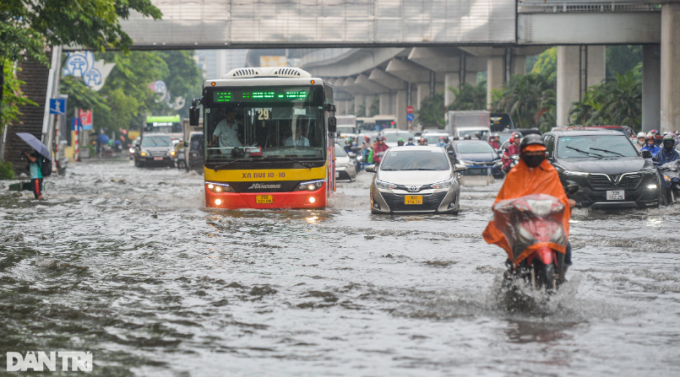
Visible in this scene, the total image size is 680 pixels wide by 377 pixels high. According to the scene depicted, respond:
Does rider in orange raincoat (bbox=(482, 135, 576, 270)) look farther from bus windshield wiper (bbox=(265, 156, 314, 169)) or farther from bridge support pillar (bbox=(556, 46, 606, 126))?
bridge support pillar (bbox=(556, 46, 606, 126))

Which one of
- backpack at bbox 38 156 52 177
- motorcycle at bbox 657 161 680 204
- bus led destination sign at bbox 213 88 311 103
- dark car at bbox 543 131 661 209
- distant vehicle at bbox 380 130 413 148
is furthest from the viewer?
distant vehicle at bbox 380 130 413 148

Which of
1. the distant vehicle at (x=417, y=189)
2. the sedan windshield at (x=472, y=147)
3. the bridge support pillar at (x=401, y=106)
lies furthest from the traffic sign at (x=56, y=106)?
the bridge support pillar at (x=401, y=106)

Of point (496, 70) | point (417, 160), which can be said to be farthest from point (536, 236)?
point (496, 70)

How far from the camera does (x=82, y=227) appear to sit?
16.0 meters

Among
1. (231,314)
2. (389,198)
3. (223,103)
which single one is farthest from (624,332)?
(223,103)

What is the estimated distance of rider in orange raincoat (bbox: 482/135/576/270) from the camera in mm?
7828

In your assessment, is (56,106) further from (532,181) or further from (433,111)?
(433,111)

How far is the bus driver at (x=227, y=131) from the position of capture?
56.2 ft

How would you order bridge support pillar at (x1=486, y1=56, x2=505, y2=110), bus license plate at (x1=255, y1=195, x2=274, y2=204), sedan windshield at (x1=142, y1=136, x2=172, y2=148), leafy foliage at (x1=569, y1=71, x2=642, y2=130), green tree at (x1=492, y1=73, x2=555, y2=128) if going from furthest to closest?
Result: bridge support pillar at (x1=486, y1=56, x2=505, y2=110) < green tree at (x1=492, y1=73, x2=555, y2=128) < sedan windshield at (x1=142, y1=136, x2=172, y2=148) < leafy foliage at (x1=569, y1=71, x2=642, y2=130) < bus license plate at (x1=255, y1=195, x2=274, y2=204)

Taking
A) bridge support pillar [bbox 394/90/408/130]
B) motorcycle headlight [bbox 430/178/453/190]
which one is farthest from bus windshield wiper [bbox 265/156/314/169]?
bridge support pillar [bbox 394/90/408/130]

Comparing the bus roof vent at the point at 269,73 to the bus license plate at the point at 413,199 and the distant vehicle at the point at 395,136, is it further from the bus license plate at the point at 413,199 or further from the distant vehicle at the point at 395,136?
the distant vehicle at the point at 395,136

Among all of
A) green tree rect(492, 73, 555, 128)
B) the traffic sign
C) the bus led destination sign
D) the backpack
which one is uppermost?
green tree rect(492, 73, 555, 128)

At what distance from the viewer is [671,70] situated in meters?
36.2

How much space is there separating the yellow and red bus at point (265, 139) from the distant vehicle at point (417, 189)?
118 cm
